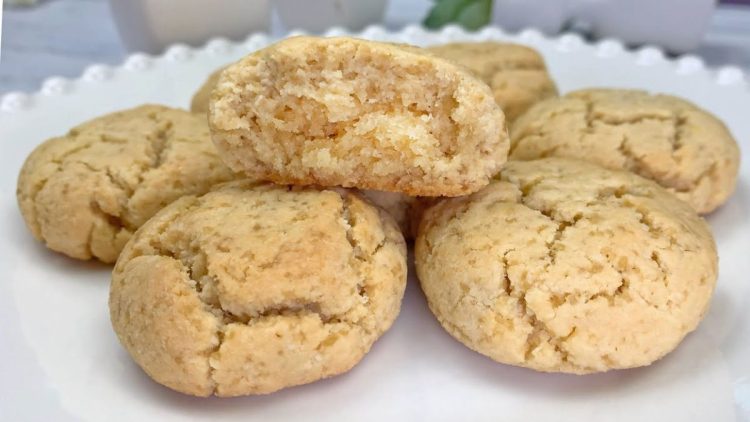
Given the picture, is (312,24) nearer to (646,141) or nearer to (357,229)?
(646,141)

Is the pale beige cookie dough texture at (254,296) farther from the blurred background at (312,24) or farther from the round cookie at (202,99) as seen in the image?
the blurred background at (312,24)

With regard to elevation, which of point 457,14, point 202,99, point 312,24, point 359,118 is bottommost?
point 312,24

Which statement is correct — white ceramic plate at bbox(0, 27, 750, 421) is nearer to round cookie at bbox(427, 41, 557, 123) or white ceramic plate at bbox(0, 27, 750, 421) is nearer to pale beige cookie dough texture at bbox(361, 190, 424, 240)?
pale beige cookie dough texture at bbox(361, 190, 424, 240)

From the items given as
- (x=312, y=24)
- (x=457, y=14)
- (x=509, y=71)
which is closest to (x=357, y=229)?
(x=509, y=71)

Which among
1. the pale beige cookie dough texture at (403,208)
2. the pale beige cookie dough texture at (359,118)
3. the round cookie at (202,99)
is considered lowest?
the pale beige cookie dough texture at (403,208)

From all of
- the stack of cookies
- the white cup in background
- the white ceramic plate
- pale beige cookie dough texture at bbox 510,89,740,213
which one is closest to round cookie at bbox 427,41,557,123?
pale beige cookie dough texture at bbox 510,89,740,213

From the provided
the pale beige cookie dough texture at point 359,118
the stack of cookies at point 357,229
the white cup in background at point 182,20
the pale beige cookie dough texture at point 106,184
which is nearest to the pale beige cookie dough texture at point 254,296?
the stack of cookies at point 357,229

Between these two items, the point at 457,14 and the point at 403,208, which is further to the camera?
the point at 457,14
